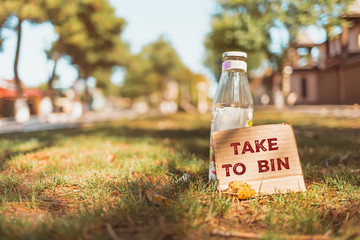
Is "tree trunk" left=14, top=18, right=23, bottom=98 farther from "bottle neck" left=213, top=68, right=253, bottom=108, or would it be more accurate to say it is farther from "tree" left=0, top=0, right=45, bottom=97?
"bottle neck" left=213, top=68, right=253, bottom=108

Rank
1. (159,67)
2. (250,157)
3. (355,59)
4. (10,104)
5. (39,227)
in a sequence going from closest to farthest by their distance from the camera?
(39,227) < (250,157) < (355,59) < (10,104) < (159,67)

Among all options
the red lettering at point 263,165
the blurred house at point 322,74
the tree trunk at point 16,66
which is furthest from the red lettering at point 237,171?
the tree trunk at point 16,66

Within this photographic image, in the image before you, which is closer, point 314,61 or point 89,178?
point 89,178

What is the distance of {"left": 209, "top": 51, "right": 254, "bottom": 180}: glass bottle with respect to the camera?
1972 millimetres

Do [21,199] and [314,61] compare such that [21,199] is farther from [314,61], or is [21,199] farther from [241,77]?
[314,61]

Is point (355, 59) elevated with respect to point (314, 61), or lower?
lower

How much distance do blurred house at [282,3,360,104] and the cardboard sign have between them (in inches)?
A: 444

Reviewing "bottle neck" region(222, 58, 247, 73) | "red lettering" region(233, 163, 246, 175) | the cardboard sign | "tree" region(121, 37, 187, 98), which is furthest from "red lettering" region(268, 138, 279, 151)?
"tree" region(121, 37, 187, 98)

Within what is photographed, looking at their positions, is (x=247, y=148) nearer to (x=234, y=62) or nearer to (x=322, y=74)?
(x=234, y=62)

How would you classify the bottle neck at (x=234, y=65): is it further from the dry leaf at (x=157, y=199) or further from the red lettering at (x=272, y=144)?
the dry leaf at (x=157, y=199)

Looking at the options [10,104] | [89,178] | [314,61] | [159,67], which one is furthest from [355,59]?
[159,67]

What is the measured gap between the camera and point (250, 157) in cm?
189

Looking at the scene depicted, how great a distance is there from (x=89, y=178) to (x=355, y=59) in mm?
12847

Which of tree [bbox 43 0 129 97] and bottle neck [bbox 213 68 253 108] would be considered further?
tree [bbox 43 0 129 97]
